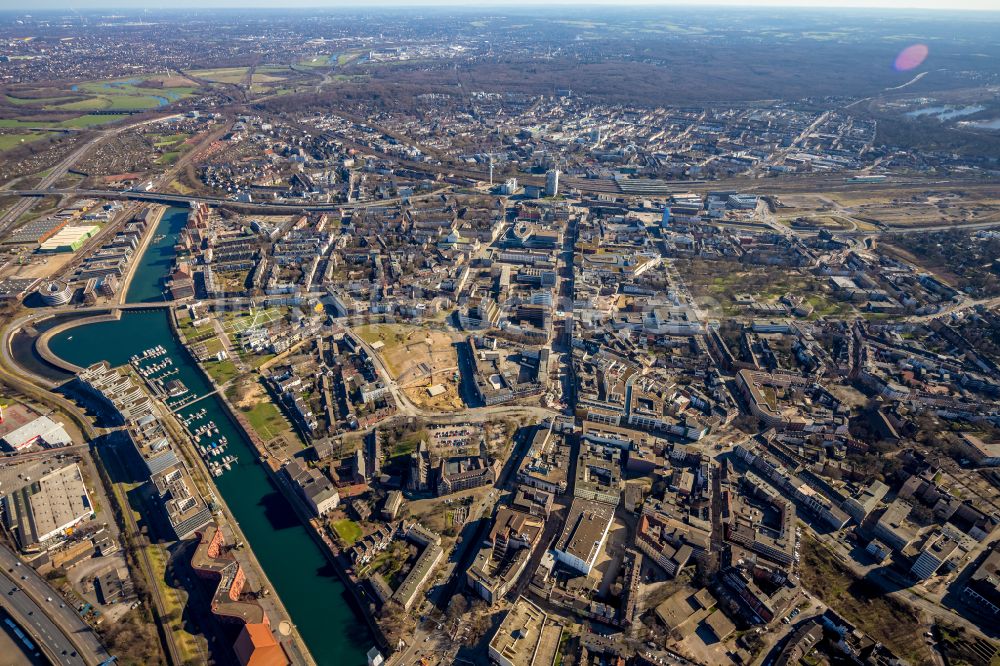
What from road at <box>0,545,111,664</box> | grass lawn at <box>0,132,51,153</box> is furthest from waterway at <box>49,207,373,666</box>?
grass lawn at <box>0,132,51,153</box>

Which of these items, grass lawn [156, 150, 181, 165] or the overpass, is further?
grass lawn [156, 150, 181, 165]

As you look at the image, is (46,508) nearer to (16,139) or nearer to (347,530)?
(347,530)

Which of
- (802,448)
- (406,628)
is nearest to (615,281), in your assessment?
(802,448)

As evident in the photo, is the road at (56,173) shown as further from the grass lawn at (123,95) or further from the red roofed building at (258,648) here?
the red roofed building at (258,648)

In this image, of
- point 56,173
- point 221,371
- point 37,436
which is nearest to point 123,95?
point 56,173

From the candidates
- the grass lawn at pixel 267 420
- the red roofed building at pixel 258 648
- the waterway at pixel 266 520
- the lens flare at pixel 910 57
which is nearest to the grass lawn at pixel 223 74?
the waterway at pixel 266 520

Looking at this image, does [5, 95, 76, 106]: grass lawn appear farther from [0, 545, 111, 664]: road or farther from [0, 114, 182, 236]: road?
[0, 545, 111, 664]: road
